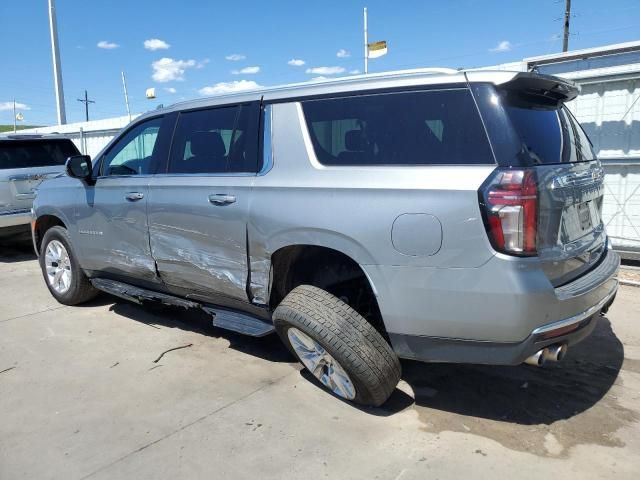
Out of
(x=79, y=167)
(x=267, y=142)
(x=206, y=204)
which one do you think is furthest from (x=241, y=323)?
(x=79, y=167)

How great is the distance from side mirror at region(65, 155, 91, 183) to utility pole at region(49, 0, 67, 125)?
675 inches

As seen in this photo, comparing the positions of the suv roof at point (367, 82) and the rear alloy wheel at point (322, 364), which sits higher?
the suv roof at point (367, 82)

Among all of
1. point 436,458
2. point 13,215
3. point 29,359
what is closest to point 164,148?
point 29,359

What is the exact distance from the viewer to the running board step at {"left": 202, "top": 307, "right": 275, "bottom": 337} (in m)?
3.47

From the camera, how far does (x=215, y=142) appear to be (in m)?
3.85

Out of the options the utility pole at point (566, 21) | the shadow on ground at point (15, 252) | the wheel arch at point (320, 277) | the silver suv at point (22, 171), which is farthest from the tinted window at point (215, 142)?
the utility pole at point (566, 21)

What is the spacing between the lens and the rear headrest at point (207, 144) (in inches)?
149

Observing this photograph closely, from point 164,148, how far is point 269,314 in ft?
5.55

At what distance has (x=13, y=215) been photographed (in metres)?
7.89

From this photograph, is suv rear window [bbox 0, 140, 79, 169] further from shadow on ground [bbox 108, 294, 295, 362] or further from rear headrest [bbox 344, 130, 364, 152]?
rear headrest [bbox 344, 130, 364, 152]

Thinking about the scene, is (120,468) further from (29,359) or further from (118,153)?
(118,153)

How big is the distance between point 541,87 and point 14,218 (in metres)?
7.74

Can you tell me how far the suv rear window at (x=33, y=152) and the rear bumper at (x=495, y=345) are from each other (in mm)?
7460

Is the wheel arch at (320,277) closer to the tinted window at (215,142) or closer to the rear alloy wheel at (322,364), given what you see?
the rear alloy wheel at (322,364)
